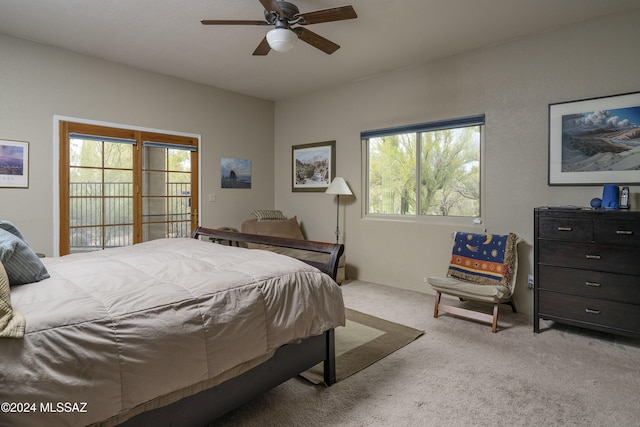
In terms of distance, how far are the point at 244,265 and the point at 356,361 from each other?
44.9 inches

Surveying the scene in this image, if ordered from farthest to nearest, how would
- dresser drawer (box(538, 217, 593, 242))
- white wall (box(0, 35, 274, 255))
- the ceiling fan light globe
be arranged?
1. white wall (box(0, 35, 274, 255))
2. dresser drawer (box(538, 217, 593, 242))
3. the ceiling fan light globe

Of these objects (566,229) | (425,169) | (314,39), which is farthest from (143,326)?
(425,169)

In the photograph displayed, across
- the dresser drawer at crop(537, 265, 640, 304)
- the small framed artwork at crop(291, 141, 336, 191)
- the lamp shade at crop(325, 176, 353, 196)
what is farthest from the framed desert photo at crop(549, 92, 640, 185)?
the small framed artwork at crop(291, 141, 336, 191)

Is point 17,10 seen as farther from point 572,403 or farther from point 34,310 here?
point 572,403

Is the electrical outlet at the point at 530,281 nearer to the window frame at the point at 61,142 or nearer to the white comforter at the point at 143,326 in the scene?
the white comforter at the point at 143,326

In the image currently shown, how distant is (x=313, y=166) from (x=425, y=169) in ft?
5.67

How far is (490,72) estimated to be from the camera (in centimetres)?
361

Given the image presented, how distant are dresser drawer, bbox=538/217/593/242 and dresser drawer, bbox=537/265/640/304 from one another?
0.26 m

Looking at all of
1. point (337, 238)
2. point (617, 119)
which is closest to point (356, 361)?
point (337, 238)

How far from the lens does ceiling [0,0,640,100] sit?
2.80 metres

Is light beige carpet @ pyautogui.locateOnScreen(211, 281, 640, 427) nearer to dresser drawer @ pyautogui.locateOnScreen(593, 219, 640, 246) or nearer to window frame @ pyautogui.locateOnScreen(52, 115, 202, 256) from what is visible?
dresser drawer @ pyautogui.locateOnScreen(593, 219, 640, 246)

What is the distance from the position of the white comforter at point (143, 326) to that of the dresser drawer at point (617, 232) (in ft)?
7.09

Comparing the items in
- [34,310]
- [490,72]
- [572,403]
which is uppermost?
[490,72]

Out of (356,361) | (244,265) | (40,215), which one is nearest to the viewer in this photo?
(244,265)
